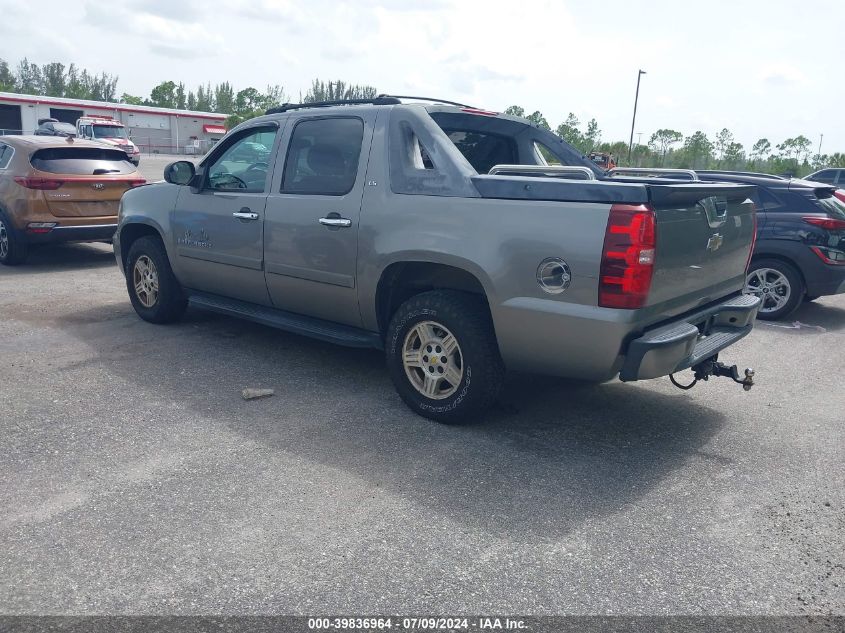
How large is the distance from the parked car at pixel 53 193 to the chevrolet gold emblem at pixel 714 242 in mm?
8042

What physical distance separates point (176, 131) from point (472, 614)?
72.3 metres

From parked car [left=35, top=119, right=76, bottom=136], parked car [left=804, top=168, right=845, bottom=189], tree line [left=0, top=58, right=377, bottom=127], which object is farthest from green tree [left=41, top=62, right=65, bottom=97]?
parked car [left=804, top=168, right=845, bottom=189]

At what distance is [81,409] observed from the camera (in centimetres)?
456

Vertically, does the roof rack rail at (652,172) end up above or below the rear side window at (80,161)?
above

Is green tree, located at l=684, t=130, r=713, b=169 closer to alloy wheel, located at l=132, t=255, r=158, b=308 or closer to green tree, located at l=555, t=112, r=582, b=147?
green tree, located at l=555, t=112, r=582, b=147

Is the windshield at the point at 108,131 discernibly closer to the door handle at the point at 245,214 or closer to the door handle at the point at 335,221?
the door handle at the point at 245,214

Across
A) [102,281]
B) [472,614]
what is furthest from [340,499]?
[102,281]

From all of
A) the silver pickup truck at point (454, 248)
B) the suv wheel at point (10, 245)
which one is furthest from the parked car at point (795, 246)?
the suv wheel at point (10, 245)

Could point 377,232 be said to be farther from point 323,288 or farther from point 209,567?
point 209,567

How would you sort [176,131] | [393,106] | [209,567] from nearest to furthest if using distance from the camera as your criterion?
[209,567]
[393,106]
[176,131]

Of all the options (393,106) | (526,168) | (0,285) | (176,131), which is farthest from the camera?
(176,131)

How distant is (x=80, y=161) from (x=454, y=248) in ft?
24.2

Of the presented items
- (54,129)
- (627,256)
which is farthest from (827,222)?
(54,129)

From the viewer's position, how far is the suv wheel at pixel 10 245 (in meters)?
9.28
